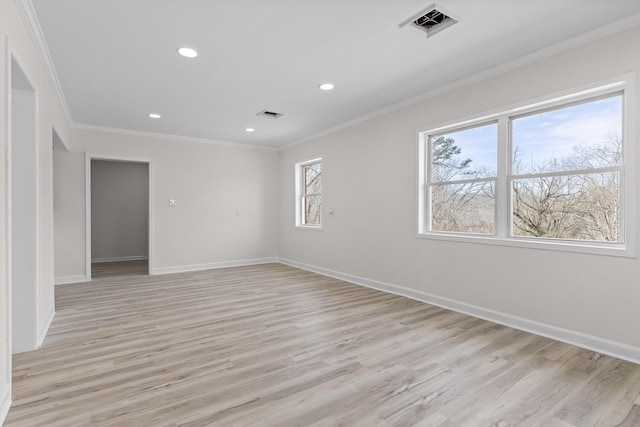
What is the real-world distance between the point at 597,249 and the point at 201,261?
599 cm

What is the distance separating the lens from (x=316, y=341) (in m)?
2.88

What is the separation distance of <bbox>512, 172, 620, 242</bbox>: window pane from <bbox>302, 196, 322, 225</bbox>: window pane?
11.8ft

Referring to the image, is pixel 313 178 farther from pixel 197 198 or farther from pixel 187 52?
pixel 187 52

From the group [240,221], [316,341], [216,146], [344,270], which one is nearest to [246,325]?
[316,341]

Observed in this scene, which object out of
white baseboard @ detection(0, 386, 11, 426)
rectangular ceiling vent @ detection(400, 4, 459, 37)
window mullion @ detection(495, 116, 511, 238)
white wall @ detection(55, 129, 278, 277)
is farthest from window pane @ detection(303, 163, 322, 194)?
white baseboard @ detection(0, 386, 11, 426)

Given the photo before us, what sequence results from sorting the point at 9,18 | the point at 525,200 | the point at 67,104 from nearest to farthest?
the point at 9,18 → the point at 525,200 → the point at 67,104

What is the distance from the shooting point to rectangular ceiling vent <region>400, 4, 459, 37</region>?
238 cm

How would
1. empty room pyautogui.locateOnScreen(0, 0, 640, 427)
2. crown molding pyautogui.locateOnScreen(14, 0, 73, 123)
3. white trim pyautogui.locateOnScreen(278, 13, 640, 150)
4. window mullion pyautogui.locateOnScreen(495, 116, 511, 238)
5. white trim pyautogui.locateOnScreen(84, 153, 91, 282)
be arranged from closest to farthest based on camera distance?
empty room pyautogui.locateOnScreen(0, 0, 640, 427) < crown molding pyautogui.locateOnScreen(14, 0, 73, 123) < white trim pyautogui.locateOnScreen(278, 13, 640, 150) < window mullion pyautogui.locateOnScreen(495, 116, 511, 238) < white trim pyautogui.locateOnScreen(84, 153, 91, 282)

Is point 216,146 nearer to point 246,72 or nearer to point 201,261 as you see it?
point 201,261

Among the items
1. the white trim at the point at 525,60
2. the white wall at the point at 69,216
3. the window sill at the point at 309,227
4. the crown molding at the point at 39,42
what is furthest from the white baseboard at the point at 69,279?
the white trim at the point at 525,60

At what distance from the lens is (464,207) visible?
3.83 m

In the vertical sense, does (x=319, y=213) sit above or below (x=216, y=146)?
below

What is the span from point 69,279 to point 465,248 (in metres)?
5.99

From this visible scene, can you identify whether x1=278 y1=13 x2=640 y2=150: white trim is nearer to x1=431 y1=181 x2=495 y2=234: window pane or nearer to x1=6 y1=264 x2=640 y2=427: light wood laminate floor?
x1=431 y1=181 x2=495 y2=234: window pane
